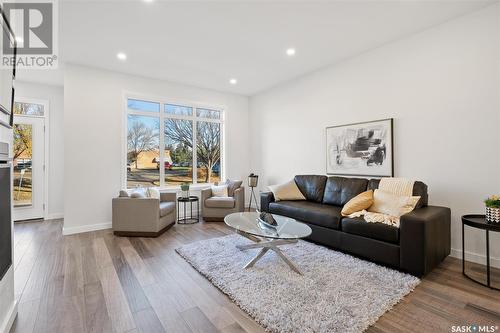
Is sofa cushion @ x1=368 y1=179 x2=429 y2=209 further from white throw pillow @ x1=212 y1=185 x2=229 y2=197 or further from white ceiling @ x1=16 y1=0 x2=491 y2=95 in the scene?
white throw pillow @ x1=212 y1=185 x2=229 y2=197

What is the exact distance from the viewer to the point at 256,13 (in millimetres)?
2771

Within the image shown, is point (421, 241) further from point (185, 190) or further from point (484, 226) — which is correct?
point (185, 190)

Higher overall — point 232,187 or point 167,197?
point 232,187

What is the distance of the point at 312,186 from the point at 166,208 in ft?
8.43

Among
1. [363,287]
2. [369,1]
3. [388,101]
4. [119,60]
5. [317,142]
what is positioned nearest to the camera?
[363,287]

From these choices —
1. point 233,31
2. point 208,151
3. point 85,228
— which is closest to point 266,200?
point 208,151

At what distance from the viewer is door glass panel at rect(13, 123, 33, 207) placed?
188 inches

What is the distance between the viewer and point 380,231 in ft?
8.53

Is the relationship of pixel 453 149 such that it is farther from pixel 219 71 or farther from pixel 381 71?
pixel 219 71

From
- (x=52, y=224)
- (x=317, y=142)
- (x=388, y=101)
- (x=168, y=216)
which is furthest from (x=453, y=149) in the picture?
A: (x=52, y=224)

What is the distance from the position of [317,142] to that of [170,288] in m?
3.46

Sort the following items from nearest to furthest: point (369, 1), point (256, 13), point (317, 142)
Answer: point (369, 1)
point (256, 13)
point (317, 142)

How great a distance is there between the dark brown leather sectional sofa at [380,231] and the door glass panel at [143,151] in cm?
293

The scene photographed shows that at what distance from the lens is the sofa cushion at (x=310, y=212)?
310cm
